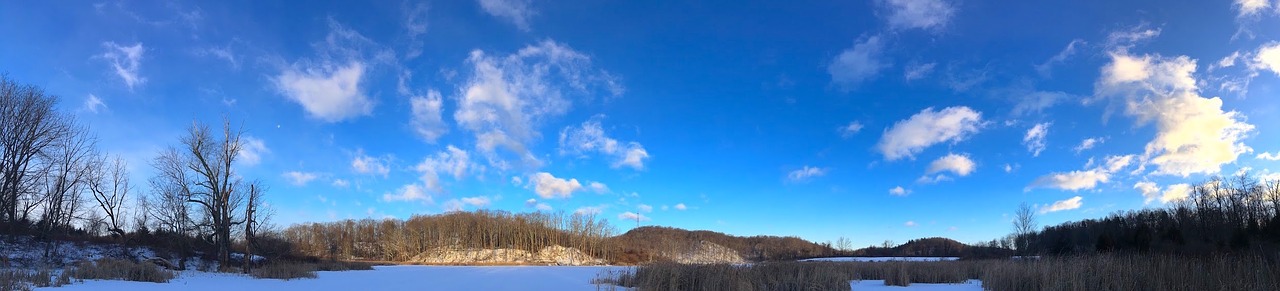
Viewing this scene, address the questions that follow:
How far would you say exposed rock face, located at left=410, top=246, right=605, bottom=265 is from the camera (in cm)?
7638

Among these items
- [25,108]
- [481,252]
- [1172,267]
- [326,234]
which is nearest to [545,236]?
[481,252]

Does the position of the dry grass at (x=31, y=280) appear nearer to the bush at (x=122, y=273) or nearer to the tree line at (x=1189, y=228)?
the bush at (x=122, y=273)

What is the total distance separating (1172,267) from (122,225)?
141 feet

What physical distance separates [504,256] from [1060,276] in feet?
245

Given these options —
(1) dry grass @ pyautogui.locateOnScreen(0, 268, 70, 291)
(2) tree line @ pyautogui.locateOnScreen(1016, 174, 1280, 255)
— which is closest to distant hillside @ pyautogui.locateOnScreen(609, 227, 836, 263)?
(2) tree line @ pyautogui.locateOnScreen(1016, 174, 1280, 255)

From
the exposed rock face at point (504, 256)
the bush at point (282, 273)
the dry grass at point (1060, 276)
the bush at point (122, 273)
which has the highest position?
the dry grass at point (1060, 276)

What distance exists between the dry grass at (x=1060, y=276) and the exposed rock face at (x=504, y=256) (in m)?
61.4

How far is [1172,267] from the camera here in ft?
35.4

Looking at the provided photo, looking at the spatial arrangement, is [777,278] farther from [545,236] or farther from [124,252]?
[545,236]

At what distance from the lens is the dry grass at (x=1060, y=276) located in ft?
31.7

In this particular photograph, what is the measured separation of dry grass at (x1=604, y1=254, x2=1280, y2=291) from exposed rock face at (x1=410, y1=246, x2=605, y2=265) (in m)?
61.4

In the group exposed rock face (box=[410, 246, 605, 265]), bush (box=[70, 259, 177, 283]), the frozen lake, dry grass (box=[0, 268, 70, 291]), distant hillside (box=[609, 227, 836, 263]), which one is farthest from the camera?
distant hillside (box=[609, 227, 836, 263])

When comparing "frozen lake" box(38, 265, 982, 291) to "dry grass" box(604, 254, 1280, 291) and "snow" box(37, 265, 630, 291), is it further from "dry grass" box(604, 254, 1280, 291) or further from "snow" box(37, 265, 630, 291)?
"dry grass" box(604, 254, 1280, 291)

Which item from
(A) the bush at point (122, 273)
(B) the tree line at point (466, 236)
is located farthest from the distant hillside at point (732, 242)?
(A) the bush at point (122, 273)
